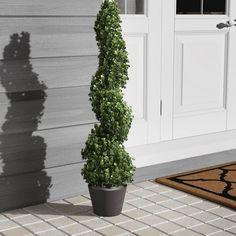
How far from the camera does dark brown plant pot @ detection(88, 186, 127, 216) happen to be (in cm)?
316

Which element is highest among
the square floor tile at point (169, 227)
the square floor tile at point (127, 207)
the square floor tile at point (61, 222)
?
the square floor tile at point (61, 222)

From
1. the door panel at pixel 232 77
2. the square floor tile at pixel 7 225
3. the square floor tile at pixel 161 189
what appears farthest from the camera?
the door panel at pixel 232 77

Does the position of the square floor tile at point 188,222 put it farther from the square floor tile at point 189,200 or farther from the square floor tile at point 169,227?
the square floor tile at point 189,200

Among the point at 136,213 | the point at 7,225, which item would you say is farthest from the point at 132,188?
the point at 7,225

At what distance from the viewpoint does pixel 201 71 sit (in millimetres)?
4367

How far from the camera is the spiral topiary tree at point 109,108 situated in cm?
303

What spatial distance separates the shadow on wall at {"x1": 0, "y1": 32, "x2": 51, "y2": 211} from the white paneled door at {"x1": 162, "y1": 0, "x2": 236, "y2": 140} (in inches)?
43.7

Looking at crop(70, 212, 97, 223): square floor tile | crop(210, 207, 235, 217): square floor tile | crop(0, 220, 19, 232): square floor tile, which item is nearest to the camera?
crop(0, 220, 19, 232): square floor tile

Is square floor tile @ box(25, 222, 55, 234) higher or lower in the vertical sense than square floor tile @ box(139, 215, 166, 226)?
higher

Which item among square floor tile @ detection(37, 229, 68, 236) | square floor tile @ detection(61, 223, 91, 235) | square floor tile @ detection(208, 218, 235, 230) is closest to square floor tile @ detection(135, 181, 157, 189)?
square floor tile @ detection(208, 218, 235, 230)

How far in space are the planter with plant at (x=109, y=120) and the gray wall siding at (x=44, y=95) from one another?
0.36 meters

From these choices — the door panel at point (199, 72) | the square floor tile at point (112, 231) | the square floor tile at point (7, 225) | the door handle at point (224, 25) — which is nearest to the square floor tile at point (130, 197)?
the square floor tile at point (112, 231)

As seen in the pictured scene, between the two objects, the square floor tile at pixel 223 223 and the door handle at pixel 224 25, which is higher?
the door handle at pixel 224 25

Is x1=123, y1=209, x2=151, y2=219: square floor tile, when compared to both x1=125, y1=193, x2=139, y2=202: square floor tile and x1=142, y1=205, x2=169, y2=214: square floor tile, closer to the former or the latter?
x1=142, y1=205, x2=169, y2=214: square floor tile
